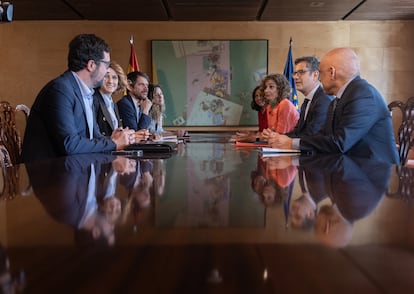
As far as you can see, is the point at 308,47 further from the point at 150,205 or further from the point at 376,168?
the point at 150,205

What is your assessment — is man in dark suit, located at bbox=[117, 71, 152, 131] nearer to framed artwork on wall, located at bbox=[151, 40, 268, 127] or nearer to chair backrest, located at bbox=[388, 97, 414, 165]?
chair backrest, located at bbox=[388, 97, 414, 165]

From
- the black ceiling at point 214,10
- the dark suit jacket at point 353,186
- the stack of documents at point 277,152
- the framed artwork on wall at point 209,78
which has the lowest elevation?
the stack of documents at point 277,152

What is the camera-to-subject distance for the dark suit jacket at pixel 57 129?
1969 millimetres

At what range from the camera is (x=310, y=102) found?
299 centimetres

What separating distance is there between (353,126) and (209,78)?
15.8 feet

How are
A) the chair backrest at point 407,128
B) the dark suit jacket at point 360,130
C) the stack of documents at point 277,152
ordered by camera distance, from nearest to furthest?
the stack of documents at point 277,152, the dark suit jacket at point 360,130, the chair backrest at point 407,128

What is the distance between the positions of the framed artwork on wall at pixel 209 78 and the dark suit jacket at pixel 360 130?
452cm

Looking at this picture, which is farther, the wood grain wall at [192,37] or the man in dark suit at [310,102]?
the wood grain wall at [192,37]

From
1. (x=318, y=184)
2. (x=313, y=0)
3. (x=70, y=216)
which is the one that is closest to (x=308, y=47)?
(x=313, y=0)

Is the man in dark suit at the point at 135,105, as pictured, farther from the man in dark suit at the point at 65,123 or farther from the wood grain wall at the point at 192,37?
the wood grain wall at the point at 192,37

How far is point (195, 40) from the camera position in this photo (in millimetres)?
6605

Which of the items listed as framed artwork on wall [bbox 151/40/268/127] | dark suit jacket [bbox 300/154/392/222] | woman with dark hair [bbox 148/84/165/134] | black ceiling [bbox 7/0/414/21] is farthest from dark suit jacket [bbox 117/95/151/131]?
framed artwork on wall [bbox 151/40/268/127]

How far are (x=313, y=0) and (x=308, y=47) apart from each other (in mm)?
1263

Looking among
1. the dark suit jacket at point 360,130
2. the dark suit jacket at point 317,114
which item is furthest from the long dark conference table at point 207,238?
the dark suit jacket at point 317,114
